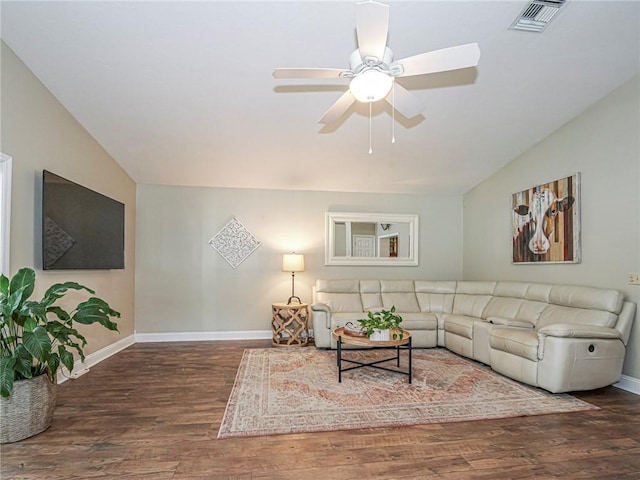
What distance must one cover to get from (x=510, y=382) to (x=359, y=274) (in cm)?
295

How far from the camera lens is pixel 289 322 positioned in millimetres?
5250

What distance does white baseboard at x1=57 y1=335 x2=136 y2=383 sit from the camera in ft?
12.0

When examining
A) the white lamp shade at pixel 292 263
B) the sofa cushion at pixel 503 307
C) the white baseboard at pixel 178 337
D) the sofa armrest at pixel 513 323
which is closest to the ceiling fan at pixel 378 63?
the sofa armrest at pixel 513 323

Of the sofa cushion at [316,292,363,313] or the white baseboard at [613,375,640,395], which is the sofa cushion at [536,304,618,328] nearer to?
the white baseboard at [613,375,640,395]

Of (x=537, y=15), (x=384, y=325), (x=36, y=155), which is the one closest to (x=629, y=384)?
(x=384, y=325)

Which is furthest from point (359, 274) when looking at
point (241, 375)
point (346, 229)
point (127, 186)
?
point (127, 186)

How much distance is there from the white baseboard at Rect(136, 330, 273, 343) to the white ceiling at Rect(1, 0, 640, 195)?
2.43 meters

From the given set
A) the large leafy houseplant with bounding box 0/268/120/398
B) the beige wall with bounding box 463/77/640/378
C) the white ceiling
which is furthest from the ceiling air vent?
the large leafy houseplant with bounding box 0/268/120/398

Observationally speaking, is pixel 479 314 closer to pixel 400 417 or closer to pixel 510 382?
pixel 510 382

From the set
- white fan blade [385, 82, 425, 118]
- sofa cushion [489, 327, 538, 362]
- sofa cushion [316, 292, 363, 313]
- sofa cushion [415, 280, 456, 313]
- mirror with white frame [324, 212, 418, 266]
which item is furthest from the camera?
mirror with white frame [324, 212, 418, 266]

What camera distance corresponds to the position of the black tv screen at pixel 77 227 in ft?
10.8

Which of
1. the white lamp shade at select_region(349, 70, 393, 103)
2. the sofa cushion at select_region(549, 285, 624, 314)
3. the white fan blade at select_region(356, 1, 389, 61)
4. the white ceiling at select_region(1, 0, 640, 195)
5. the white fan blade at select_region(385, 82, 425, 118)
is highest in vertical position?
the white ceiling at select_region(1, 0, 640, 195)

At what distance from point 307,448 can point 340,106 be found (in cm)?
245

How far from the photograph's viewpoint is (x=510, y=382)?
3648 mm
